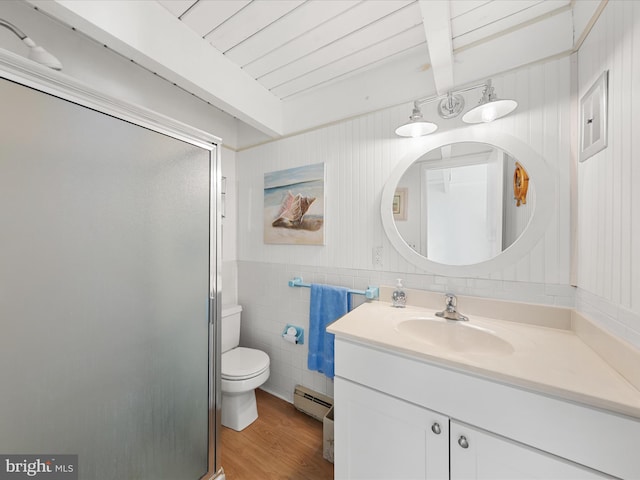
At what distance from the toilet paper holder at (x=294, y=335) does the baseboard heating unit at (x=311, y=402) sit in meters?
0.35

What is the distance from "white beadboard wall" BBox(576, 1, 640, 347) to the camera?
701 millimetres

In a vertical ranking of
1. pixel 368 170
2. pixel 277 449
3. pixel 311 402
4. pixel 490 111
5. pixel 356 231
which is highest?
pixel 490 111

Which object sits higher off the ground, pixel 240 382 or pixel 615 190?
pixel 615 190

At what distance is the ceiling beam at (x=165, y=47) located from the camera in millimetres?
946

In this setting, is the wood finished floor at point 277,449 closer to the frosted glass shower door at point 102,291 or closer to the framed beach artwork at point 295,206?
the frosted glass shower door at point 102,291

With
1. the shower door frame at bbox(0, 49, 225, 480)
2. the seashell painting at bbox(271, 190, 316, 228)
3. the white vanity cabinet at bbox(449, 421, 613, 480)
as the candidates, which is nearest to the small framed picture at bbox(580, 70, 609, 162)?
the white vanity cabinet at bbox(449, 421, 613, 480)

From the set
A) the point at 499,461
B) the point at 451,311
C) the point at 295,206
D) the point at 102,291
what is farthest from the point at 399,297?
the point at 102,291

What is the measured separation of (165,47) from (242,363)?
1.92 m

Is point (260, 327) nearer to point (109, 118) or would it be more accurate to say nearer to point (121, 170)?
point (121, 170)

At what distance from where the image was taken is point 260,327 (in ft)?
6.79

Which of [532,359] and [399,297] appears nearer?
[532,359]

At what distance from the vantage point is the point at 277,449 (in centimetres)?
148

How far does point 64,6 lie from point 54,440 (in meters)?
1.49

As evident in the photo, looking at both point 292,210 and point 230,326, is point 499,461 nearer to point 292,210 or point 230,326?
point 292,210
